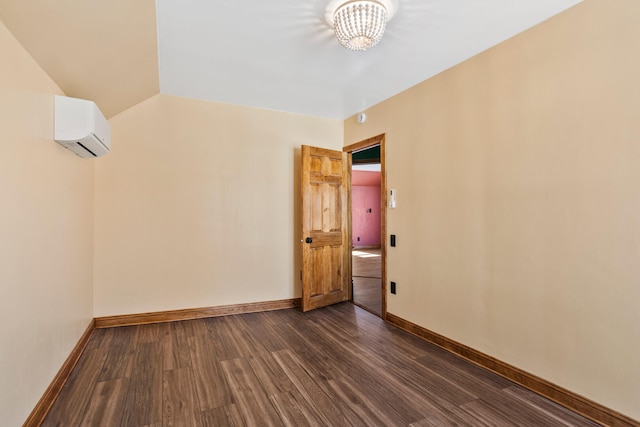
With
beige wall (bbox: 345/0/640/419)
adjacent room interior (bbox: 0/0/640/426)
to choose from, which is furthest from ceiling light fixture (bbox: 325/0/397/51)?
beige wall (bbox: 345/0/640/419)

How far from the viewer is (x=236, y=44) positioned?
2.56m

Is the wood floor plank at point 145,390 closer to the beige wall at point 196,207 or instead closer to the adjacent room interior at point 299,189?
the adjacent room interior at point 299,189

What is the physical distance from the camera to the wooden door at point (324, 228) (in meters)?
4.04

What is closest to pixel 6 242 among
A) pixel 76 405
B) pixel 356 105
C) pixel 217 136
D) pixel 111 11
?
pixel 76 405

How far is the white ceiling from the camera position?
210cm

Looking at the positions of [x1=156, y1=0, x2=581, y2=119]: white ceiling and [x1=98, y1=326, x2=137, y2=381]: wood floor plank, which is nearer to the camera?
[x1=156, y1=0, x2=581, y2=119]: white ceiling

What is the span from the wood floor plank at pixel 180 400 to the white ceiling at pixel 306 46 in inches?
99.9

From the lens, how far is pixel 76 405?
204cm

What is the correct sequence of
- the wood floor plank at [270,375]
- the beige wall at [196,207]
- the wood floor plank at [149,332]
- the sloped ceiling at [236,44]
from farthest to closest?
1. the beige wall at [196,207]
2. the wood floor plank at [149,332]
3. the wood floor plank at [270,375]
4. the sloped ceiling at [236,44]

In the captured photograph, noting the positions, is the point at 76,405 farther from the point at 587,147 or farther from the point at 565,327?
the point at 587,147

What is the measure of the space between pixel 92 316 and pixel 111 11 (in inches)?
113

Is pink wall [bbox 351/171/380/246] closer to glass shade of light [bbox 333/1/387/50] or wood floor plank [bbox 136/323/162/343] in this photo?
wood floor plank [bbox 136/323/162/343]

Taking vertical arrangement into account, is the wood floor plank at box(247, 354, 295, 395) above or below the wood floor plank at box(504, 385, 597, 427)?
above

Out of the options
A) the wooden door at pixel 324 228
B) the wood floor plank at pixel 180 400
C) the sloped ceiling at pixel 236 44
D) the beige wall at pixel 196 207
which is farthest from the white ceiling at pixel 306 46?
the wood floor plank at pixel 180 400
